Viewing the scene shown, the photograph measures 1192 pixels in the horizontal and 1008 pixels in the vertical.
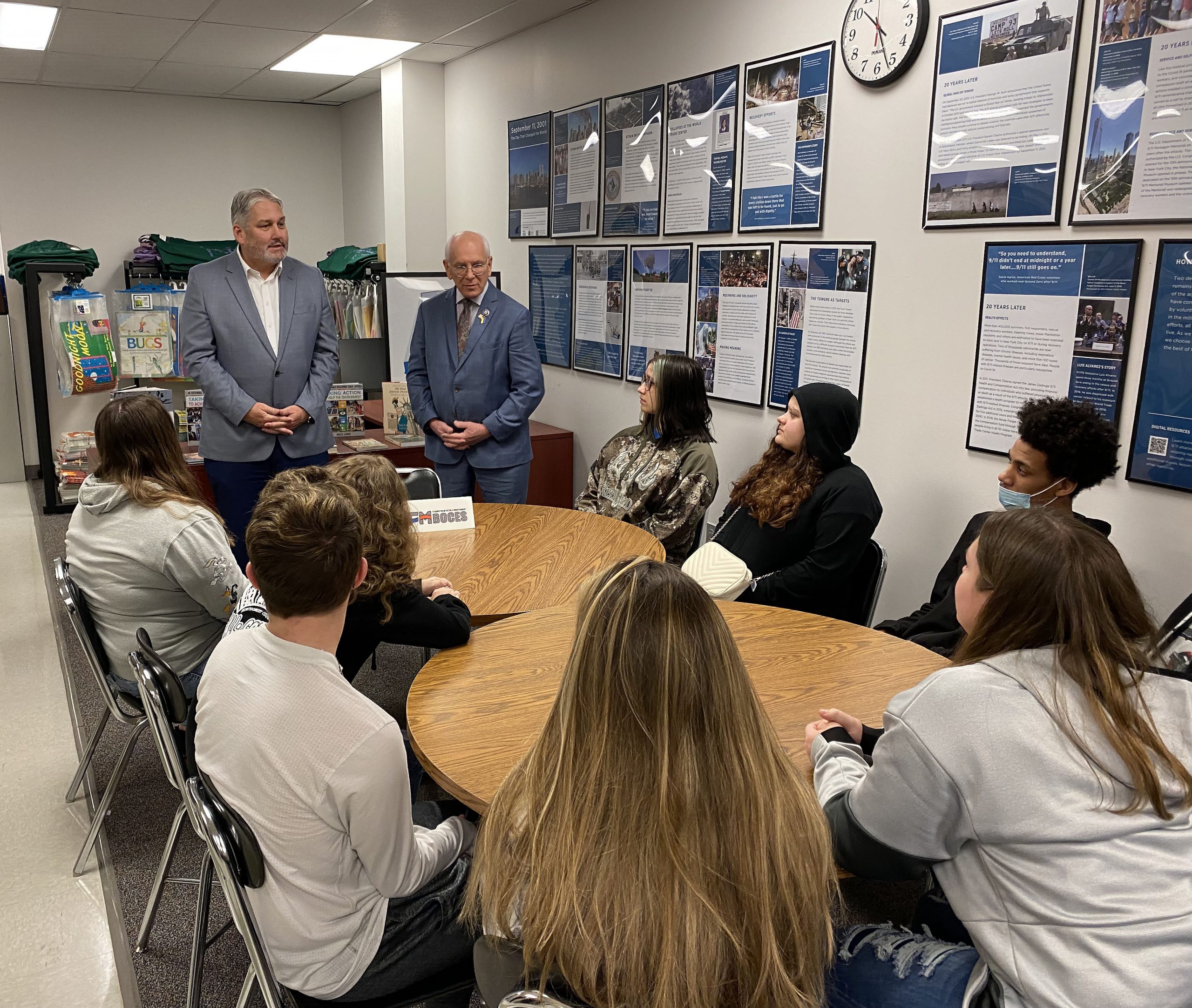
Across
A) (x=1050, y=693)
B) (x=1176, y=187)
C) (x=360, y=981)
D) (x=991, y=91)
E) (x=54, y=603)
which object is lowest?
(x=54, y=603)

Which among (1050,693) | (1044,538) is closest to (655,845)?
(1050,693)

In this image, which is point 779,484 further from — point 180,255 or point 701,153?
point 180,255

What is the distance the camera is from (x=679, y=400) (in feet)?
11.7

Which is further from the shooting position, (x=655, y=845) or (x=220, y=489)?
(x=220, y=489)

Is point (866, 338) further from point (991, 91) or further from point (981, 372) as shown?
Result: point (991, 91)

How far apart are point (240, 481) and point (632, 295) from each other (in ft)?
6.85

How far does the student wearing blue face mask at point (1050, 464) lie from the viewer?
96.8 inches

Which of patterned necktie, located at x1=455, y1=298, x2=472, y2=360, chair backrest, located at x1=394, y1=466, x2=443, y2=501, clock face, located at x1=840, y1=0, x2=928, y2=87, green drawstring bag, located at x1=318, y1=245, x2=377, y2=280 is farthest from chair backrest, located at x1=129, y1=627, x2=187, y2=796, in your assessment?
green drawstring bag, located at x1=318, y1=245, x2=377, y2=280

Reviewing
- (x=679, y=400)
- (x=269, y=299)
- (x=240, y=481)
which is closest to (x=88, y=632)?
(x=240, y=481)

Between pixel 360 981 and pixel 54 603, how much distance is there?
388 cm

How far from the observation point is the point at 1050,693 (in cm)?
119

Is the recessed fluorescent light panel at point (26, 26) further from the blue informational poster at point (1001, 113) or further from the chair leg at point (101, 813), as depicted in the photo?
the blue informational poster at point (1001, 113)

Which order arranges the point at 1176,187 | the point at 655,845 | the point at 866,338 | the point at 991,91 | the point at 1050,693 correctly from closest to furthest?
the point at 655,845
the point at 1050,693
the point at 1176,187
the point at 991,91
the point at 866,338

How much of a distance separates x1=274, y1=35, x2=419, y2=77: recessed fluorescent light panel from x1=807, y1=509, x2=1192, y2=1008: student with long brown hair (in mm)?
5309
